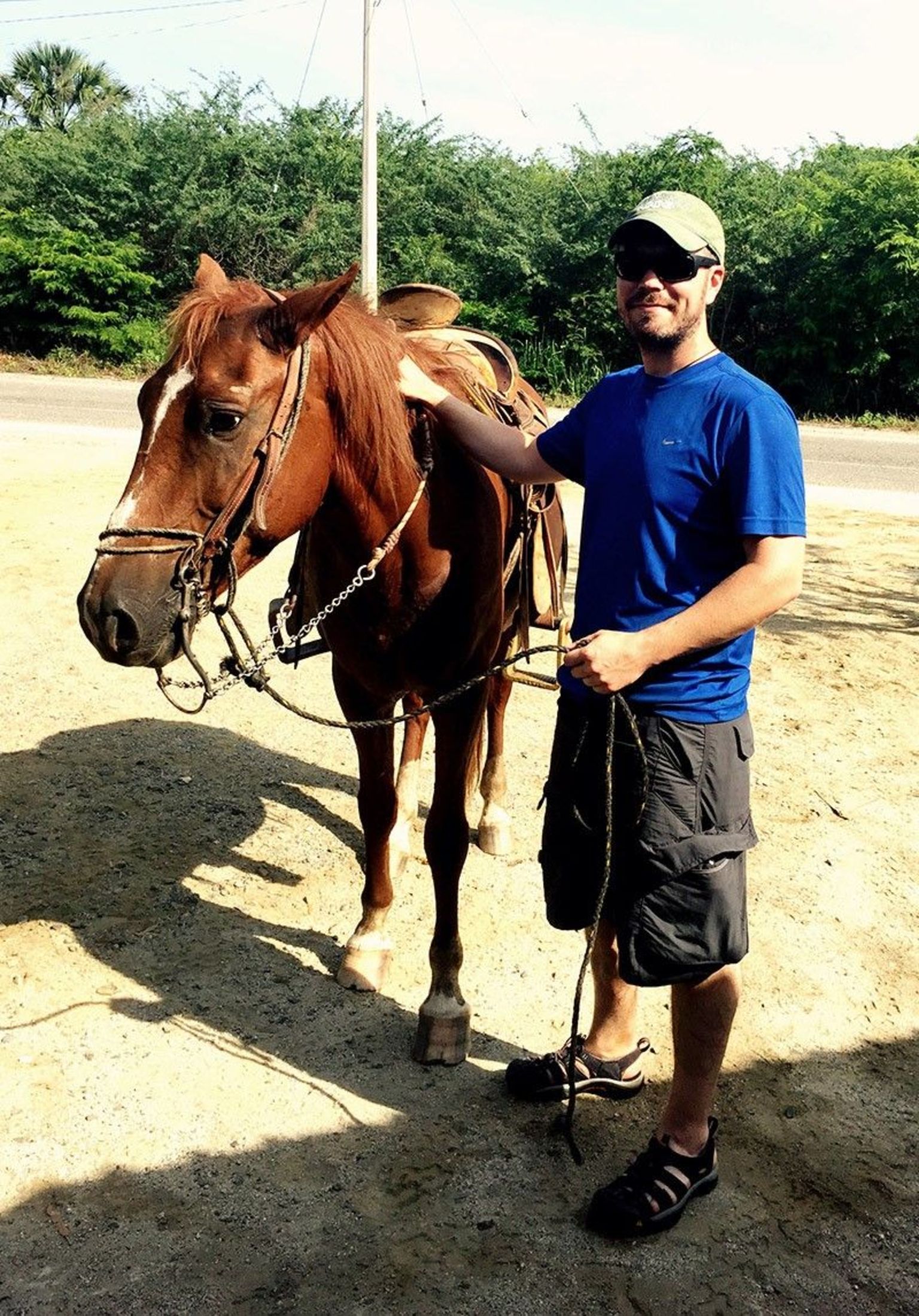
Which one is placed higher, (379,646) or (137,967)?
(379,646)

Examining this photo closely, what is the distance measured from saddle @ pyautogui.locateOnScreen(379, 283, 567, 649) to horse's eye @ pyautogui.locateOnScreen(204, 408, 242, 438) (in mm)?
1082

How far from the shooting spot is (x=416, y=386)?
105 inches

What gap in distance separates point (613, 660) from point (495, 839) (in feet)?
7.35

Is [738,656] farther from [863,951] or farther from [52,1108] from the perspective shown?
[52,1108]

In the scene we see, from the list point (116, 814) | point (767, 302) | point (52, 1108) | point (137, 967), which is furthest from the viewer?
point (767, 302)

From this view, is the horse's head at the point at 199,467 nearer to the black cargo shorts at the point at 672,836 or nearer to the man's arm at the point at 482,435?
the man's arm at the point at 482,435

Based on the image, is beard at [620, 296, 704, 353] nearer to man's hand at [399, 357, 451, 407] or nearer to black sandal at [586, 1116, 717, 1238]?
man's hand at [399, 357, 451, 407]

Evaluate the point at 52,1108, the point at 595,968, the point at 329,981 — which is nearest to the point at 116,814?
the point at 329,981

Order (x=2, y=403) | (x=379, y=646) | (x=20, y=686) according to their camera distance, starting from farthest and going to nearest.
Answer: 1. (x=2, y=403)
2. (x=20, y=686)
3. (x=379, y=646)

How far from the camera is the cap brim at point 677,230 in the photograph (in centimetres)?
207

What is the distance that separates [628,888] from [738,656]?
1.84ft

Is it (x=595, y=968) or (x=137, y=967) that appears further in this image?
(x=137, y=967)

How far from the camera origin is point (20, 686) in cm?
536

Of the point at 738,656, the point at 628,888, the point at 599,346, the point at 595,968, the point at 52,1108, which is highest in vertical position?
the point at 599,346
